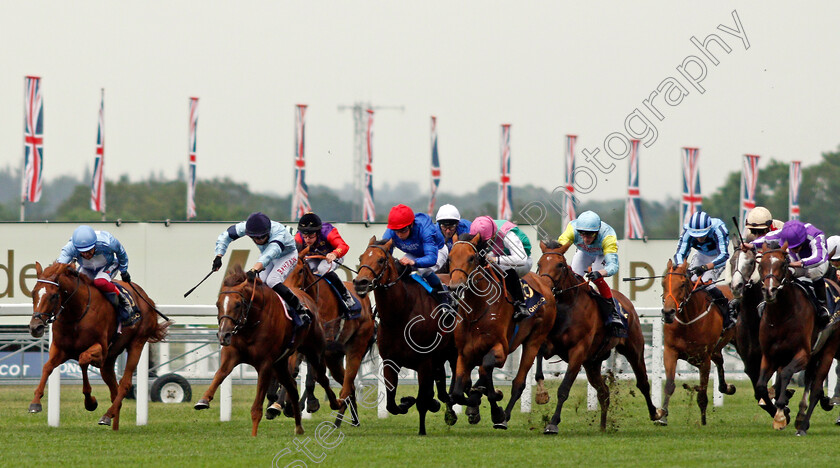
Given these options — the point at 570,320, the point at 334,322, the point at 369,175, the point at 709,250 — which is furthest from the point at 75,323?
the point at 369,175

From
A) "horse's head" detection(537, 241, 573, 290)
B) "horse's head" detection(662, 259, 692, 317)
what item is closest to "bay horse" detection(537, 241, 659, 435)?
"horse's head" detection(537, 241, 573, 290)

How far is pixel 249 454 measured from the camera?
8.31 meters

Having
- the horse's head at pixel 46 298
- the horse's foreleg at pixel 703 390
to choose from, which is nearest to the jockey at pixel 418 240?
the horse's head at pixel 46 298

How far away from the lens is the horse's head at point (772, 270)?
10.2m

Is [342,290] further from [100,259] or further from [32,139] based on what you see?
[32,139]

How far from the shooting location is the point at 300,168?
106 ft

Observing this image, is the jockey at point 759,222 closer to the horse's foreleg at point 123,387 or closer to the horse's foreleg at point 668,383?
the horse's foreleg at point 668,383

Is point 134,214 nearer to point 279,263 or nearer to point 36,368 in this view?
point 36,368

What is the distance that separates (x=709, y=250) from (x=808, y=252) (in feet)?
6.38

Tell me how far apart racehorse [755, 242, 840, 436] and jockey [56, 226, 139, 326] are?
600 cm

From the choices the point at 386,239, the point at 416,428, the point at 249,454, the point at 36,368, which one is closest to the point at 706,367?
the point at 416,428

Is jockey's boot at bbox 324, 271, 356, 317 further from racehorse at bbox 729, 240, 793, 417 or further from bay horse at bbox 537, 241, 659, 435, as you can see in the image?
racehorse at bbox 729, 240, 793, 417

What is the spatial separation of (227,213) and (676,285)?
58522 millimetres

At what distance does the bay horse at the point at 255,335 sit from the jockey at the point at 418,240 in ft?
3.74
